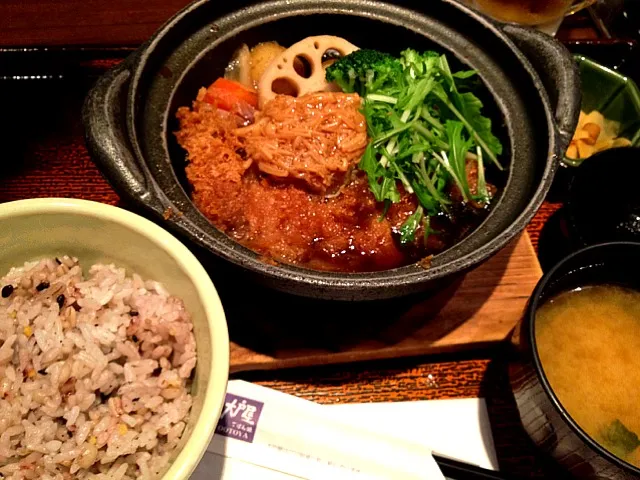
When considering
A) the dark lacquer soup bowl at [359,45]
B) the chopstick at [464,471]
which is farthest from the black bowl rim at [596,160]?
the chopstick at [464,471]

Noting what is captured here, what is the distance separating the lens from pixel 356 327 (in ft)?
6.66

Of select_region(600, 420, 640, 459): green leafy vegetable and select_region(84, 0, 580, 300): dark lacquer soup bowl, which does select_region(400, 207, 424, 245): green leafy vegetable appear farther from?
select_region(600, 420, 640, 459): green leafy vegetable

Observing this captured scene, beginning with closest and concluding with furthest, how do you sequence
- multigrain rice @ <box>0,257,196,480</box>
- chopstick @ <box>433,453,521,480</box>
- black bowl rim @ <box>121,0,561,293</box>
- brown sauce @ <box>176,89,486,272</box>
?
multigrain rice @ <box>0,257,196,480</box> → black bowl rim @ <box>121,0,561,293</box> → chopstick @ <box>433,453,521,480</box> → brown sauce @ <box>176,89,486,272</box>

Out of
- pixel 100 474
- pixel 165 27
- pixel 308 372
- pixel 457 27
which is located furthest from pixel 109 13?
pixel 100 474

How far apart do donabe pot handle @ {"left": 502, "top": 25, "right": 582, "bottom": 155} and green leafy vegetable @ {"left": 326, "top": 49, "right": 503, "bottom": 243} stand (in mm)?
254

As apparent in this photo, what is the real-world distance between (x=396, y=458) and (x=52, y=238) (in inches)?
50.1

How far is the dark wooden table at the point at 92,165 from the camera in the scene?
78.9 inches

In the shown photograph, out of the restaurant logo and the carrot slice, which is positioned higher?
the carrot slice

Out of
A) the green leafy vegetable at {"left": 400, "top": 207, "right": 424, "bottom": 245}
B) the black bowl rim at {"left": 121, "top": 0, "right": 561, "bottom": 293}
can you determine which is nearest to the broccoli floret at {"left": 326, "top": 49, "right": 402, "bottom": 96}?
the green leafy vegetable at {"left": 400, "top": 207, "right": 424, "bottom": 245}

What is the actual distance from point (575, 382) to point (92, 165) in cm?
217

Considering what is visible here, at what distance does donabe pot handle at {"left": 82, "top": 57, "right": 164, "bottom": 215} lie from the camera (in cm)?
166

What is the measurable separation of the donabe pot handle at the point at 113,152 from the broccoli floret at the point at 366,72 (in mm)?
863

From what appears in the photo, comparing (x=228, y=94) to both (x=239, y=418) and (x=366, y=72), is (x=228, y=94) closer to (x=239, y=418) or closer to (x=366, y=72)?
(x=366, y=72)

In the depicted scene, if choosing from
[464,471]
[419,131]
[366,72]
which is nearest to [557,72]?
[419,131]
